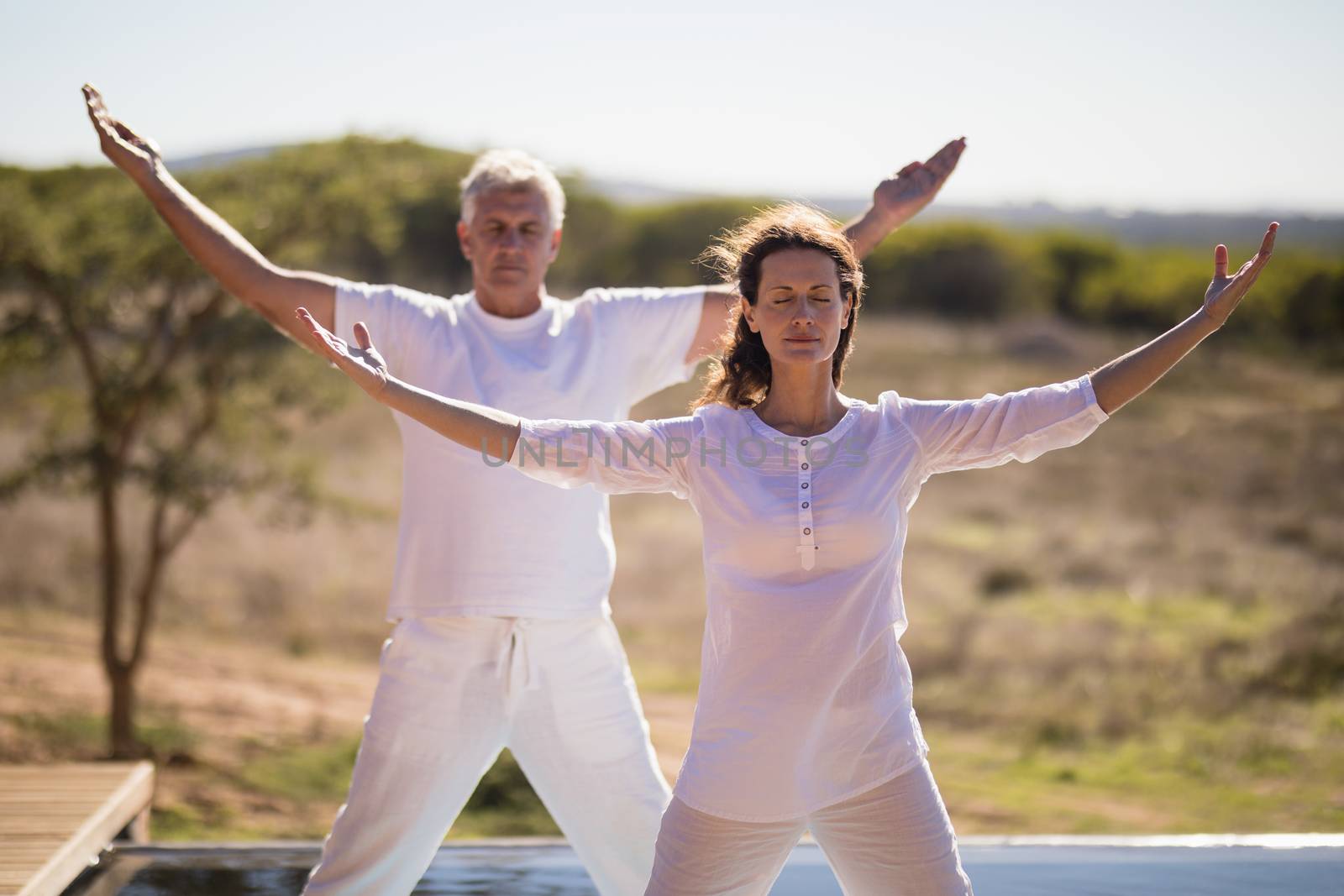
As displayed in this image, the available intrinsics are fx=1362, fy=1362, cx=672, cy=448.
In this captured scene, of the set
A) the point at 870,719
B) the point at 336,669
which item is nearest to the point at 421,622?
the point at 870,719

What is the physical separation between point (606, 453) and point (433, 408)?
26cm

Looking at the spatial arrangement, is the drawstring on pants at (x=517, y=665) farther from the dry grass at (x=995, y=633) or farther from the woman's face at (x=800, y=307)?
the dry grass at (x=995, y=633)

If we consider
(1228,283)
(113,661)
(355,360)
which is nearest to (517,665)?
(355,360)

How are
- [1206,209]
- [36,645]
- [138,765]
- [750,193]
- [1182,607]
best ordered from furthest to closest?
[1206,209], [750,193], [1182,607], [36,645], [138,765]

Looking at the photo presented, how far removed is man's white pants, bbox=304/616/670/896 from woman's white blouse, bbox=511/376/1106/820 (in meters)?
0.51

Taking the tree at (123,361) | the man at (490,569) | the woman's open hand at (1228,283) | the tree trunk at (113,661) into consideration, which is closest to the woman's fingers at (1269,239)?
the woman's open hand at (1228,283)

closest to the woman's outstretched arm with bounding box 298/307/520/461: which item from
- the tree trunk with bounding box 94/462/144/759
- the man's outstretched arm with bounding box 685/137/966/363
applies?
the man's outstretched arm with bounding box 685/137/966/363

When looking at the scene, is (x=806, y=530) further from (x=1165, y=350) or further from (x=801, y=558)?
(x=1165, y=350)

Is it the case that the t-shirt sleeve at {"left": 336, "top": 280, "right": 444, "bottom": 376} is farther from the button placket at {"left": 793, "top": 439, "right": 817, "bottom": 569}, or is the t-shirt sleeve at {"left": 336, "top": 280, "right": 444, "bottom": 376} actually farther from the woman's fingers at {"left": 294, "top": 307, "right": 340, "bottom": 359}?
the button placket at {"left": 793, "top": 439, "right": 817, "bottom": 569}

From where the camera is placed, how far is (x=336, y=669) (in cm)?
788

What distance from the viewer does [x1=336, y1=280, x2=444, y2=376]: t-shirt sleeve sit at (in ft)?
8.35

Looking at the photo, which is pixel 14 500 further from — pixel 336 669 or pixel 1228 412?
pixel 1228 412

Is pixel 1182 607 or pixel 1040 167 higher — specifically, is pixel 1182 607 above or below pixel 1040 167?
below

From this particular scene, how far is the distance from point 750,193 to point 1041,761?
729 inches
